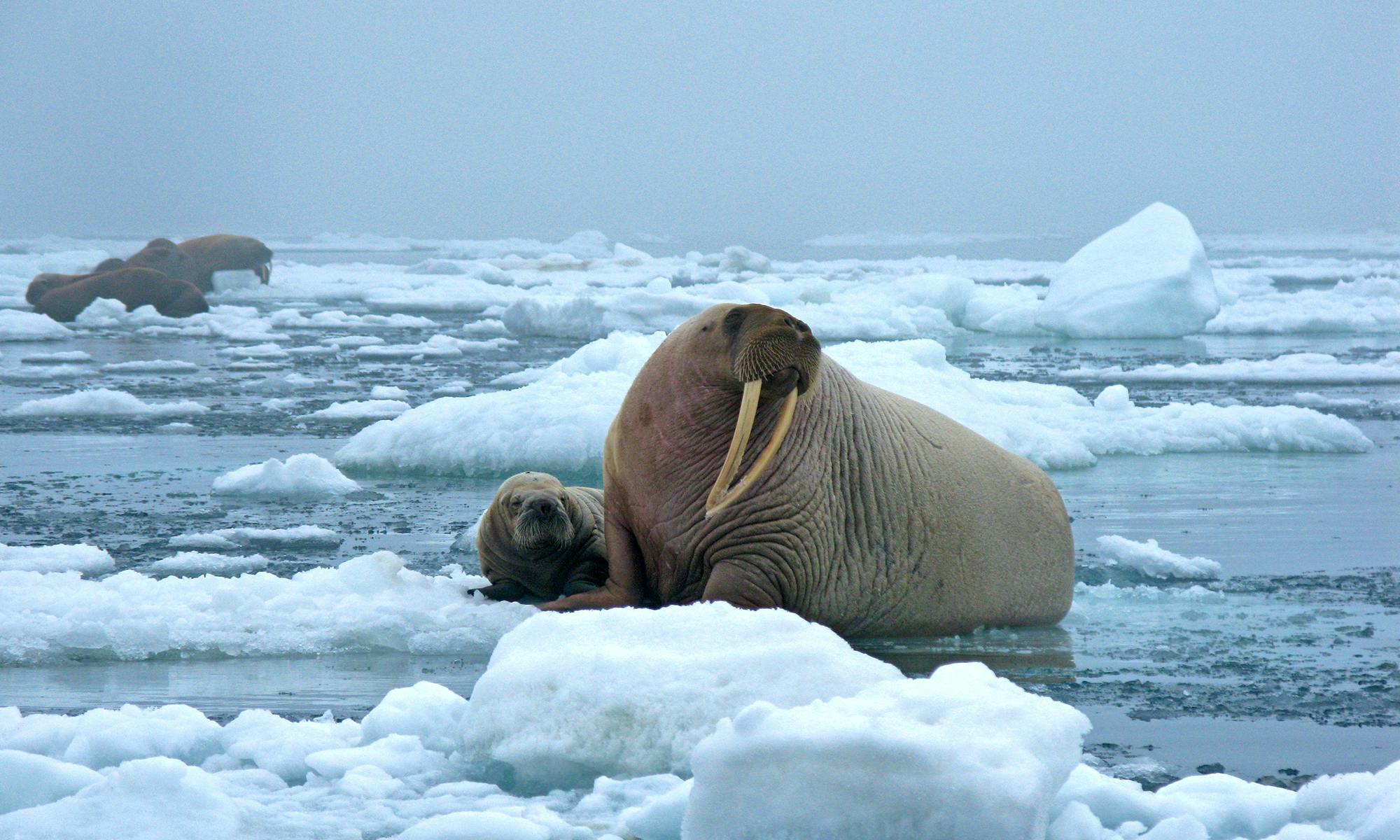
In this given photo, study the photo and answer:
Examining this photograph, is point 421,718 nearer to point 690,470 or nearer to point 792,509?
point 690,470

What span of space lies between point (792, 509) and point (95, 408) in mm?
6804

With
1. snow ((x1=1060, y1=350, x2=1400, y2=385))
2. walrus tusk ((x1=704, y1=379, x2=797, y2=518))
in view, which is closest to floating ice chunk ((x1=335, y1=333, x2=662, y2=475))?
walrus tusk ((x1=704, y1=379, x2=797, y2=518))

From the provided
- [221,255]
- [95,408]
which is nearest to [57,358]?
[95,408]

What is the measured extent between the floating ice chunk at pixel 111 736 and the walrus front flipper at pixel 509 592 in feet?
5.06

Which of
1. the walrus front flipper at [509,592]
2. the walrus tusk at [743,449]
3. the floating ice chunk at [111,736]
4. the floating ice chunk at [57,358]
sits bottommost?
the walrus front flipper at [509,592]

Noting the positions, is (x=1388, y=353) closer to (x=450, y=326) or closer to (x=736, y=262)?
(x=450, y=326)

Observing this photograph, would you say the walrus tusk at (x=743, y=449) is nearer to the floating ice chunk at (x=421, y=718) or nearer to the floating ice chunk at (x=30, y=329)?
the floating ice chunk at (x=421, y=718)

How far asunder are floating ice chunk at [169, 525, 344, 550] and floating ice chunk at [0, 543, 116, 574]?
1.13 feet

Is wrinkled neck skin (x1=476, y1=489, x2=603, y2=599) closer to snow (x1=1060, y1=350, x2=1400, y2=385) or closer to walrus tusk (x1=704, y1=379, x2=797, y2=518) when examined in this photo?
walrus tusk (x1=704, y1=379, x2=797, y2=518)

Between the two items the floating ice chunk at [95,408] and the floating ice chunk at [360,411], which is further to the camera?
the floating ice chunk at [95,408]

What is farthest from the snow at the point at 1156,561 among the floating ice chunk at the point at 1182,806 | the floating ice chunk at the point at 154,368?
the floating ice chunk at the point at 154,368

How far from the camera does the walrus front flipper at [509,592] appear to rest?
4723 mm

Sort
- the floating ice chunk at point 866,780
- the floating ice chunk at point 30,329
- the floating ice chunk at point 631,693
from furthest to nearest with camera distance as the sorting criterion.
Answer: the floating ice chunk at point 30,329 → the floating ice chunk at point 631,693 → the floating ice chunk at point 866,780

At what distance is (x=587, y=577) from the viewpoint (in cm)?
482
